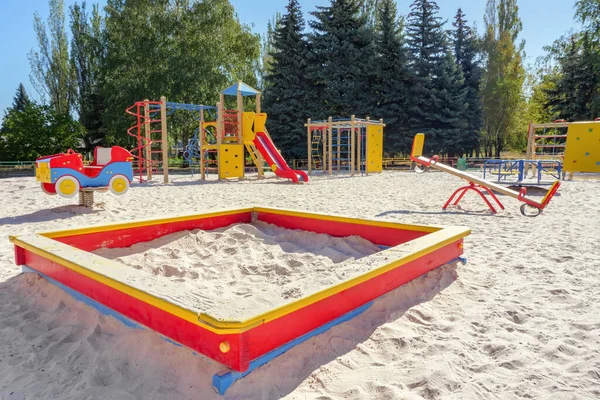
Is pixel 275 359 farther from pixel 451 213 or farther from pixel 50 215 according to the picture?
pixel 50 215

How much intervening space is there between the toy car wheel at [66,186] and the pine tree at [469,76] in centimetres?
2284

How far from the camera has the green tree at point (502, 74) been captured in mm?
29750

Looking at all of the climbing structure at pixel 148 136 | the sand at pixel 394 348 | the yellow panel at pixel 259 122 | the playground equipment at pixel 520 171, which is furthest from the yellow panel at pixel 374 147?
the sand at pixel 394 348

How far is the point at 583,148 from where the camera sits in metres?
13.7

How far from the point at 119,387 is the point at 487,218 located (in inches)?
225

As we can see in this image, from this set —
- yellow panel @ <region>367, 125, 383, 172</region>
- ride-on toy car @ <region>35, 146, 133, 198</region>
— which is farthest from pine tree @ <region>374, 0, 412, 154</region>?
ride-on toy car @ <region>35, 146, 133, 198</region>

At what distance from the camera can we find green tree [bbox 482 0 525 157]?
29.8m

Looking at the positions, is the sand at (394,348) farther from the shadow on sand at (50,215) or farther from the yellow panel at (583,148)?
the yellow panel at (583,148)

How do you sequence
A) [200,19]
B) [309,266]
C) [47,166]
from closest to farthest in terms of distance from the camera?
[309,266]
[47,166]
[200,19]

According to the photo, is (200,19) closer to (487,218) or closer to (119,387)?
(487,218)

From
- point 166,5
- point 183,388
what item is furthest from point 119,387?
point 166,5

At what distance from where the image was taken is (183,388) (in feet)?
5.65

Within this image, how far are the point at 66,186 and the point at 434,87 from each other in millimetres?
22021

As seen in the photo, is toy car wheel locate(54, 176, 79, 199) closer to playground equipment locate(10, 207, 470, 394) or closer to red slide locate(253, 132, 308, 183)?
playground equipment locate(10, 207, 470, 394)
